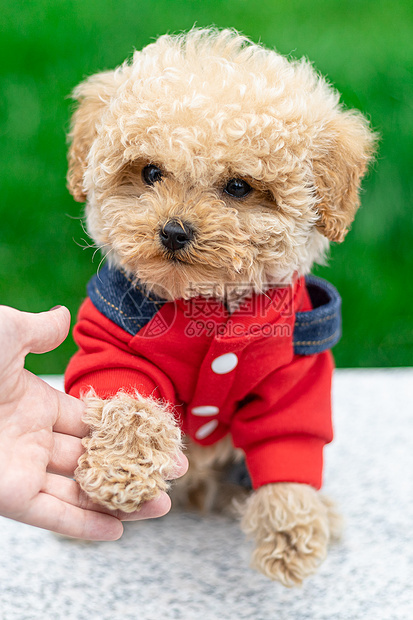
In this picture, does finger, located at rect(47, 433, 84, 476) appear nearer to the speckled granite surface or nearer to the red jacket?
the red jacket

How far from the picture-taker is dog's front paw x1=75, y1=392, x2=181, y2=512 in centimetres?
97

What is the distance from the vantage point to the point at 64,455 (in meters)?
1.05

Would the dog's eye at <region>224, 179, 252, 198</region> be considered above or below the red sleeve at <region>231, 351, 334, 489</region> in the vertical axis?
above

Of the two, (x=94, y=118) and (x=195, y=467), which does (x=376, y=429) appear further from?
(x=94, y=118)

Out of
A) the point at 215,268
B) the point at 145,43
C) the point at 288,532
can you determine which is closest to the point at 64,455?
the point at 215,268

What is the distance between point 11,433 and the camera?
1000 millimetres

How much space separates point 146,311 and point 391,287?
59.3 inches

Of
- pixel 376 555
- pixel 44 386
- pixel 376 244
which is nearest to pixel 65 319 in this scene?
pixel 44 386

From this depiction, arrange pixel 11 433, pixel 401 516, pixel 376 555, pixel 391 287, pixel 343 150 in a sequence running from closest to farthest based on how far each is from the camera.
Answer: pixel 11 433 → pixel 343 150 → pixel 376 555 → pixel 401 516 → pixel 391 287

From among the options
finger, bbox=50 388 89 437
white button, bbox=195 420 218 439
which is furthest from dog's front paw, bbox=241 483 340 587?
finger, bbox=50 388 89 437

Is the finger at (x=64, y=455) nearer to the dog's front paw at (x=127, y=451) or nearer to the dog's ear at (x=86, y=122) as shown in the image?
the dog's front paw at (x=127, y=451)

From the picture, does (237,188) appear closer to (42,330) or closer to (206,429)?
(42,330)

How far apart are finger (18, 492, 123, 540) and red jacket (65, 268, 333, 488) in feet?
0.68

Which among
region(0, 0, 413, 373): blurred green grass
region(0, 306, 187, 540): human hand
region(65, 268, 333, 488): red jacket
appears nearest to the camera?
region(0, 306, 187, 540): human hand
